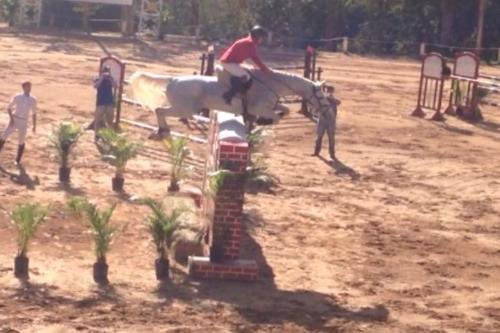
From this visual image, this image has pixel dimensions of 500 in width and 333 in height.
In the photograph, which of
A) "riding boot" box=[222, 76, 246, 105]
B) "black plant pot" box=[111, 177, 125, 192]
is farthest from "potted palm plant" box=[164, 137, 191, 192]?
"riding boot" box=[222, 76, 246, 105]

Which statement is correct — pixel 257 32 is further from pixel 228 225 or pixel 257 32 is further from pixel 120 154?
pixel 228 225

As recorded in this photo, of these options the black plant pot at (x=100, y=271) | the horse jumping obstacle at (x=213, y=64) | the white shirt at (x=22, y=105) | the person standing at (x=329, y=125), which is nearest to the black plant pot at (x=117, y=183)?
the white shirt at (x=22, y=105)

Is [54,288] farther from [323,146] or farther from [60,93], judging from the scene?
[60,93]

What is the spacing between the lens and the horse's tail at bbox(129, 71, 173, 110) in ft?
71.9

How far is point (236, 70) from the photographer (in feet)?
63.1

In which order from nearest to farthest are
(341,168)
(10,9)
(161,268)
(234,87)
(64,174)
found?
(161,268) < (64,174) < (234,87) < (341,168) < (10,9)

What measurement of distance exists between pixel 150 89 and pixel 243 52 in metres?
4.01

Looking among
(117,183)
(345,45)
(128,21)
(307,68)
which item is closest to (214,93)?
(117,183)

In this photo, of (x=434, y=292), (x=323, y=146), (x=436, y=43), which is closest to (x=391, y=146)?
(x=323, y=146)

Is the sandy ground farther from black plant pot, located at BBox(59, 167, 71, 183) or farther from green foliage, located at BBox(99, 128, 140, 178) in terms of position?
green foliage, located at BBox(99, 128, 140, 178)

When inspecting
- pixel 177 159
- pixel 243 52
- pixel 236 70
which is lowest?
pixel 177 159

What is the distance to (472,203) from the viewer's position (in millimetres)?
18766

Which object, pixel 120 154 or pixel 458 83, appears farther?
pixel 458 83

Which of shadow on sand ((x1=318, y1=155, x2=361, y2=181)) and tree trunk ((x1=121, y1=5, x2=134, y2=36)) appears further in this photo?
tree trunk ((x1=121, y1=5, x2=134, y2=36))
